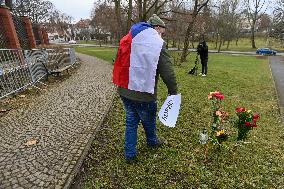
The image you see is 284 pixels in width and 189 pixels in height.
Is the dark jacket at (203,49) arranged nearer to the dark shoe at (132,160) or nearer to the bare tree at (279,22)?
the dark shoe at (132,160)

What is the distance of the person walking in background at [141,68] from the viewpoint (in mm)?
3848

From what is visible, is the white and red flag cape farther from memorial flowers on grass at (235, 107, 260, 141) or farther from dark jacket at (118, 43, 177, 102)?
memorial flowers on grass at (235, 107, 260, 141)

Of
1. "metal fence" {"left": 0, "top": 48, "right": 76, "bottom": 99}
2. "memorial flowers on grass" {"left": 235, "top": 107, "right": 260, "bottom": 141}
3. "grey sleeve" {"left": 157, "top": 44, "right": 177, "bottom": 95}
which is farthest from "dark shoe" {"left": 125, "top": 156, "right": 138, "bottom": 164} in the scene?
"metal fence" {"left": 0, "top": 48, "right": 76, "bottom": 99}

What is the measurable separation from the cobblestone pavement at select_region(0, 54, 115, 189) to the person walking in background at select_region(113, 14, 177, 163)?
135cm

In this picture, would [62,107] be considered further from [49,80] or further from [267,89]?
[267,89]

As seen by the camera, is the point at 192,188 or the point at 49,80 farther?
the point at 49,80

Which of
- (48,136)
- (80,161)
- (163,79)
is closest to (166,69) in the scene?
(163,79)

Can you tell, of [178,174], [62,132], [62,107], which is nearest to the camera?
[178,174]

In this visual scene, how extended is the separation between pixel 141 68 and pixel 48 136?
9.23 feet

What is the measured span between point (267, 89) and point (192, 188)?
30.1 ft

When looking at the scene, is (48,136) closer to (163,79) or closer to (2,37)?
(163,79)

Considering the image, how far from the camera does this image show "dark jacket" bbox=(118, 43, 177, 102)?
3.91m

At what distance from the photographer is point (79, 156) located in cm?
472

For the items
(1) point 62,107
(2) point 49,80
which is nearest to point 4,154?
(1) point 62,107
